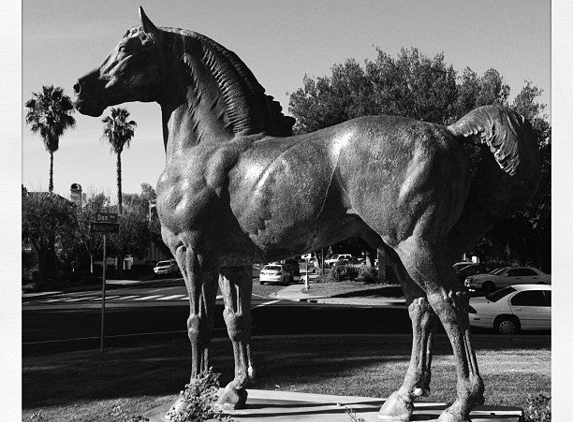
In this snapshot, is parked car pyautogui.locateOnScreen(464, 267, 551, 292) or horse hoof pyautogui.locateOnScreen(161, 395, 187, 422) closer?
horse hoof pyautogui.locateOnScreen(161, 395, 187, 422)

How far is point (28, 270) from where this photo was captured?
1825 inches

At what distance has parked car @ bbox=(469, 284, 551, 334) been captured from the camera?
700 inches

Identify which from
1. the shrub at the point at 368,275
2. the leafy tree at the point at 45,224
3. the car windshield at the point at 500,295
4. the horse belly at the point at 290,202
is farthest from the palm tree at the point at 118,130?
the horse belly at the point at 290,202

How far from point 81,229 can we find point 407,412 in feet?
158

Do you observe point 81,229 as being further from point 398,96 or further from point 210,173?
point 210,173

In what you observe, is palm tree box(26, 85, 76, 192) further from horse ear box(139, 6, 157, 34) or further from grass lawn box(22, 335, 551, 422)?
horse ear box(139, 6, 157, 34)

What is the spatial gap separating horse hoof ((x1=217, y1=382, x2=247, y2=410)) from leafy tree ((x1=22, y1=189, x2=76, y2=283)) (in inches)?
1544

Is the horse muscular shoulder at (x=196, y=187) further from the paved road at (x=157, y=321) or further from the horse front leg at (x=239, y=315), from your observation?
the paved road at (x=157, y=321)

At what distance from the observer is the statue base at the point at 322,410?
5715 millimetres

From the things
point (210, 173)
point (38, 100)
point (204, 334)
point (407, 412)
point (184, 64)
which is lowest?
point (407, 412)

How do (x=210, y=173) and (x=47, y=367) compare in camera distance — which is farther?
(x=47, y=367)

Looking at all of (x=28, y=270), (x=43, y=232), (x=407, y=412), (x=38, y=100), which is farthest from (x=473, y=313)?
(x=38, y=100)

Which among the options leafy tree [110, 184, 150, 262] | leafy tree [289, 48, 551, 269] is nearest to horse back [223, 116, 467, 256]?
leafy tree [289, 48, 551, 269]

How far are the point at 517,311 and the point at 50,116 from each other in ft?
134
